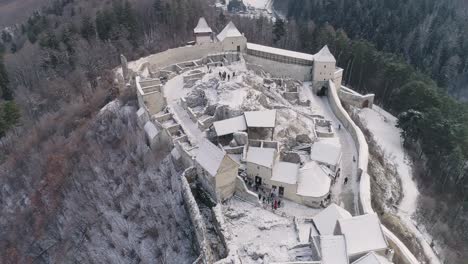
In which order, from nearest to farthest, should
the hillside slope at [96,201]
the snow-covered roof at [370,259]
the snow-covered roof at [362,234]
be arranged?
the snow-covered roof at [370,259] < the snow-covered roof at [362,234] < the hillside slope at [96,201]

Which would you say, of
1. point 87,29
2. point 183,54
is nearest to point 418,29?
point 183,54

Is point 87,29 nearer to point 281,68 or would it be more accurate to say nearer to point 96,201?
point 281,68

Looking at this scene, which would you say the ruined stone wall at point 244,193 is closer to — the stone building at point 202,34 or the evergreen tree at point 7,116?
the stone building at point 202,34

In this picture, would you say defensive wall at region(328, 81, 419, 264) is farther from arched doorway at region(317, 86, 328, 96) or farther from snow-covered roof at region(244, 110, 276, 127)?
snow-covered roof at region(244, 110, 276, 127)

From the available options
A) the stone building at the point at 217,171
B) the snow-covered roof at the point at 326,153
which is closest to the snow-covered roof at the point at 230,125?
the stone building at the point at 217,171

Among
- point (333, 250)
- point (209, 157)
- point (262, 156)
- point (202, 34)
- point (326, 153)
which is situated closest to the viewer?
point (333, 250)

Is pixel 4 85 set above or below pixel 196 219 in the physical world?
below

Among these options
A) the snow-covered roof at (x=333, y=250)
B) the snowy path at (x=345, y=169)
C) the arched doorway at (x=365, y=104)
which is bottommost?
the arched doorway at (x=365, y=104)

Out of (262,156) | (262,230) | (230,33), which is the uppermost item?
(230,33)
